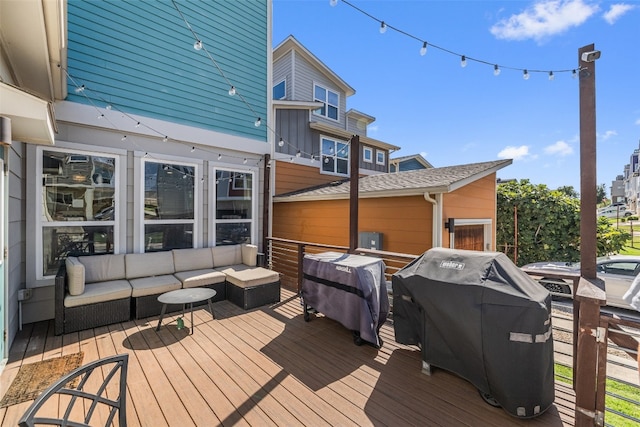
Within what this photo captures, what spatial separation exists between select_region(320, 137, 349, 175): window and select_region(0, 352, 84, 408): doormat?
7200mm

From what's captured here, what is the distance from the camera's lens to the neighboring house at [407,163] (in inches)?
591

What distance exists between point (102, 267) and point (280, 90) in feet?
26.8

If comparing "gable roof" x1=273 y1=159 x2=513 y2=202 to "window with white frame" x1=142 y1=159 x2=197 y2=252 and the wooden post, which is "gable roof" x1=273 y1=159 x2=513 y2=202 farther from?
"window with white frame" x1=142 y1=159 x2=197 y2=252

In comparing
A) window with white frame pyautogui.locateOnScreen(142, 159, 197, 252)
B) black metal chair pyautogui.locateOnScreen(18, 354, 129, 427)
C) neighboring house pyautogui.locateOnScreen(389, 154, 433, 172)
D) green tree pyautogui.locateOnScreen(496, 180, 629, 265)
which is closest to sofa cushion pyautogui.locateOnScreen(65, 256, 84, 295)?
window with white frame pyautogui.locateOnScreen(142, 159, 197, 252)

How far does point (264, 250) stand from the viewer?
6.35m

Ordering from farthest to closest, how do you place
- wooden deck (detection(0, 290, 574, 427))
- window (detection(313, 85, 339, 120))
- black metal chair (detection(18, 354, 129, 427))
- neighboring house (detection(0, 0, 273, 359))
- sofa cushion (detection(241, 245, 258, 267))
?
window (detection(313, 85, 339, 120)), sofa cushion (detection(241, 245, 258, 267)), neighboring house (detection(0, 0, 273, 359)), wooden deck (detection(0, 290, 574, 427)), black metal chair (detection(18, 354, 129, 427))

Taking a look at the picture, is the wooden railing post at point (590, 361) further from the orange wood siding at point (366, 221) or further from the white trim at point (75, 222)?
the white trim at point (75, 222)

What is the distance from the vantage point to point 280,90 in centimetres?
1010

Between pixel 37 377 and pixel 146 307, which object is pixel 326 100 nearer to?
pixel 146 307

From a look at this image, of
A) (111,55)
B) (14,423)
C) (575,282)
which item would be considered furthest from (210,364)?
Result: (111,55)

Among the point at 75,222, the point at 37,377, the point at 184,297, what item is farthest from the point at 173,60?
the point at 37,377

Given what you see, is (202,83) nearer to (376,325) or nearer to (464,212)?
(376,325)

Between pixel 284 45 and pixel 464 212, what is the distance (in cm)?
809

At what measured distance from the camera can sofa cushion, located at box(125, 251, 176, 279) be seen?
4367mm
